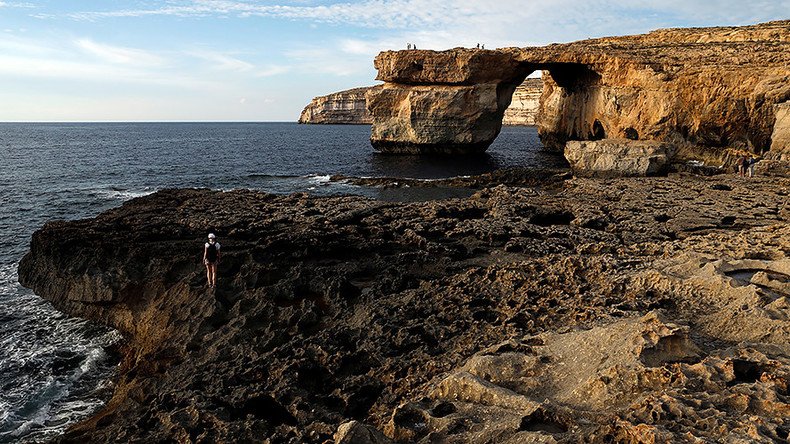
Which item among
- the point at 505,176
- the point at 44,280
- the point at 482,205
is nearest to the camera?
the point at 44,280

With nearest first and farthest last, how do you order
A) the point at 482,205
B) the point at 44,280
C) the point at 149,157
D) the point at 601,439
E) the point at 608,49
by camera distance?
the point at 601,439, the point at 44,280, the point at 482,205, the point at 608,49, the point at 149,157

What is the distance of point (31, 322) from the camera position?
16.3 metres

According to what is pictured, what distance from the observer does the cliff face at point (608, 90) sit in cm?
3544

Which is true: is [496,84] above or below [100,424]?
above

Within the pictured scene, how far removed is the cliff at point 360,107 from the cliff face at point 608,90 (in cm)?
8238

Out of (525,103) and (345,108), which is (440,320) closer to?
(525,103)

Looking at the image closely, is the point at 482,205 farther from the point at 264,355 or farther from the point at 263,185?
the point at 263,185

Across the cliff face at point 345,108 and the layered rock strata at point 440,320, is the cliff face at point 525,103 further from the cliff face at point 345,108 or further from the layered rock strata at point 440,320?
the layered rock strata at point 440,320

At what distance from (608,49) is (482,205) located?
28.3 m

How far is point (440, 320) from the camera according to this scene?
1203 cm

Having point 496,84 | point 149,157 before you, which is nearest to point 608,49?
point 496,84

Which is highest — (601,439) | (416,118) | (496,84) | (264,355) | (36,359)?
(496,84)

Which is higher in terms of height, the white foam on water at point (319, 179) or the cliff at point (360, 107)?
the cliff at point (360, 107)

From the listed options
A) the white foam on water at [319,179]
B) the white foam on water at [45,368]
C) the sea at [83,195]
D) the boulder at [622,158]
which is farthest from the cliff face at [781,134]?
the white foam on water at [45,368]
